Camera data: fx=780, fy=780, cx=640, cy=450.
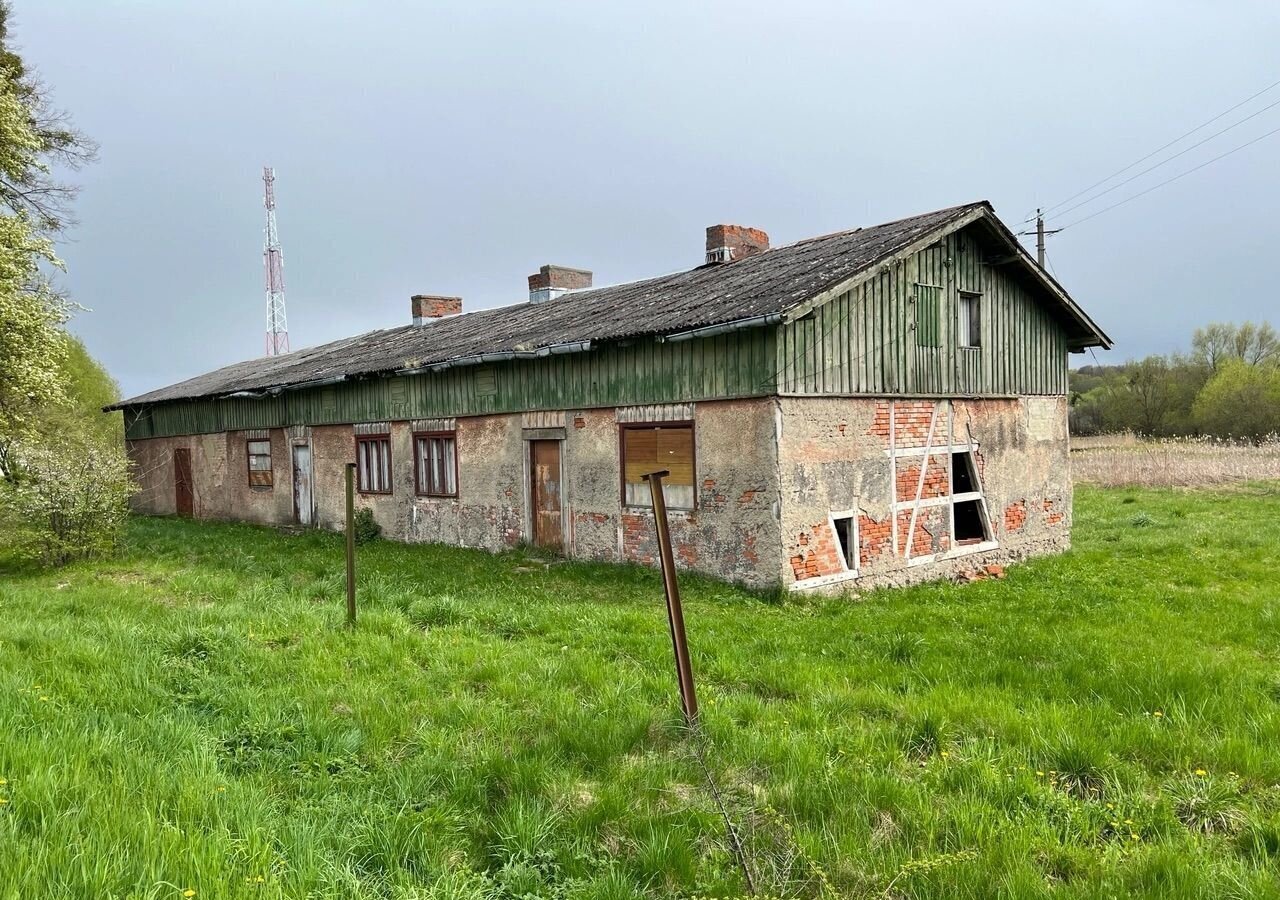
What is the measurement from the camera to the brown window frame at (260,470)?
66.4 feet

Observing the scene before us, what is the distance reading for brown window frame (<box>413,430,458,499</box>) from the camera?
50.3 feet

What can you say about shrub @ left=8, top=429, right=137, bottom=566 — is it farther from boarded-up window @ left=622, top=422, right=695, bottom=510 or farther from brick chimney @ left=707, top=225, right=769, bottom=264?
brick chimney @ left=707, top=225, right=769, bottom=264

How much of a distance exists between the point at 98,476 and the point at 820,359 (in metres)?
12.3

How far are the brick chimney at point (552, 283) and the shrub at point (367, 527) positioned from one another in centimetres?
770

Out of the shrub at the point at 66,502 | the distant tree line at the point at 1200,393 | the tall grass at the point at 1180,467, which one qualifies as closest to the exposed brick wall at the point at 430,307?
the shrub at the point at 66,502

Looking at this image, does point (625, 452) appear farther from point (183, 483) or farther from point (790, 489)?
point (183, 483)

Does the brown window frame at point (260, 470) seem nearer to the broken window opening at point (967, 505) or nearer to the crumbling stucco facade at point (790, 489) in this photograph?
the crumbling stucco facade at point (790, 489)

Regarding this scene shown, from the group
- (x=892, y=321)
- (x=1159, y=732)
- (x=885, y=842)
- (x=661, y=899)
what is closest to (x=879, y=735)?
(x=885, y=842)

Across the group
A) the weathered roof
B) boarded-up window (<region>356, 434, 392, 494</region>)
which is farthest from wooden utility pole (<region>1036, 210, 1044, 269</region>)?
boarded-up window (<region>356, 434, 392, 494</region>)

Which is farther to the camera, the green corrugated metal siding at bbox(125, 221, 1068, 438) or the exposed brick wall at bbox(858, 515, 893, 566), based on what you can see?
the exposed brick wall at bbox(858, 515, 893, 566)

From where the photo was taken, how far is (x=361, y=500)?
694 inches

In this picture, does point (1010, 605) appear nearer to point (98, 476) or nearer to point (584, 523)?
point (584, 523)

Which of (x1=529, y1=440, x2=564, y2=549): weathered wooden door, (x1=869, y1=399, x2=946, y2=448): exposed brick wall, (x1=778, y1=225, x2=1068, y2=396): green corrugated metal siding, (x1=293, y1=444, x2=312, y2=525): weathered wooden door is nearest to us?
(x1=778, y1=225, x2=1068, y2=396): green corrugated metal siding

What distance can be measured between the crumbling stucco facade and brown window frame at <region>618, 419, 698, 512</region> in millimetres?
67
